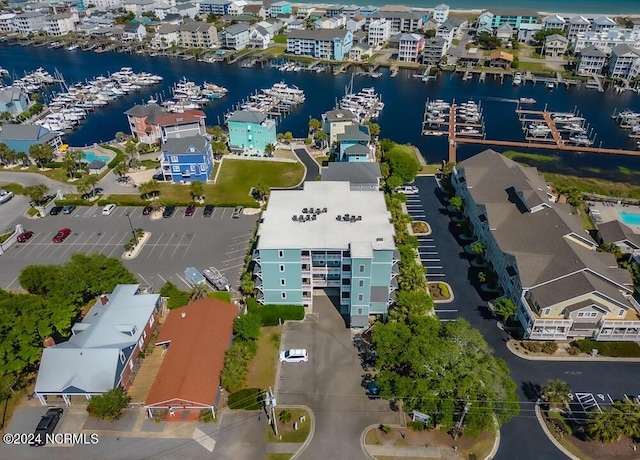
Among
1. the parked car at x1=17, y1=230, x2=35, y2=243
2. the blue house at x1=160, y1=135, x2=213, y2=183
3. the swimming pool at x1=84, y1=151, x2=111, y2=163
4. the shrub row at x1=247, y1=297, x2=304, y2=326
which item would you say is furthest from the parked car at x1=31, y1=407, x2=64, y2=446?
the swimming pool at x1=84, y1=151, x2=111, y2=163

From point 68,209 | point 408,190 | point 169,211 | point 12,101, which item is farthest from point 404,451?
point 12,101

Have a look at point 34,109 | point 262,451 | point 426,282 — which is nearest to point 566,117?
point 426,282

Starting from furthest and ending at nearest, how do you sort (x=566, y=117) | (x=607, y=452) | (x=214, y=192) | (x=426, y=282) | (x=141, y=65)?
(x=141, y=65), (x=566, y=117), (x=214, y=192), (x=426, y=282), (x=607, y=452)

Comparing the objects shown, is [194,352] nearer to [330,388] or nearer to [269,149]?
[330,388]

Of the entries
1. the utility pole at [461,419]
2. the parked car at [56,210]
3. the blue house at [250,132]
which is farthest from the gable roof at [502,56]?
the utility pole at [461,419]

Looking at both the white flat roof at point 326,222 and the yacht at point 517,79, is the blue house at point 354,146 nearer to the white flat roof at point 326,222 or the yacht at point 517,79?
the white flat roof at point 326,222

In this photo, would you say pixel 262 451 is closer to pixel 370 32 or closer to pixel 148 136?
pixel 148 136
